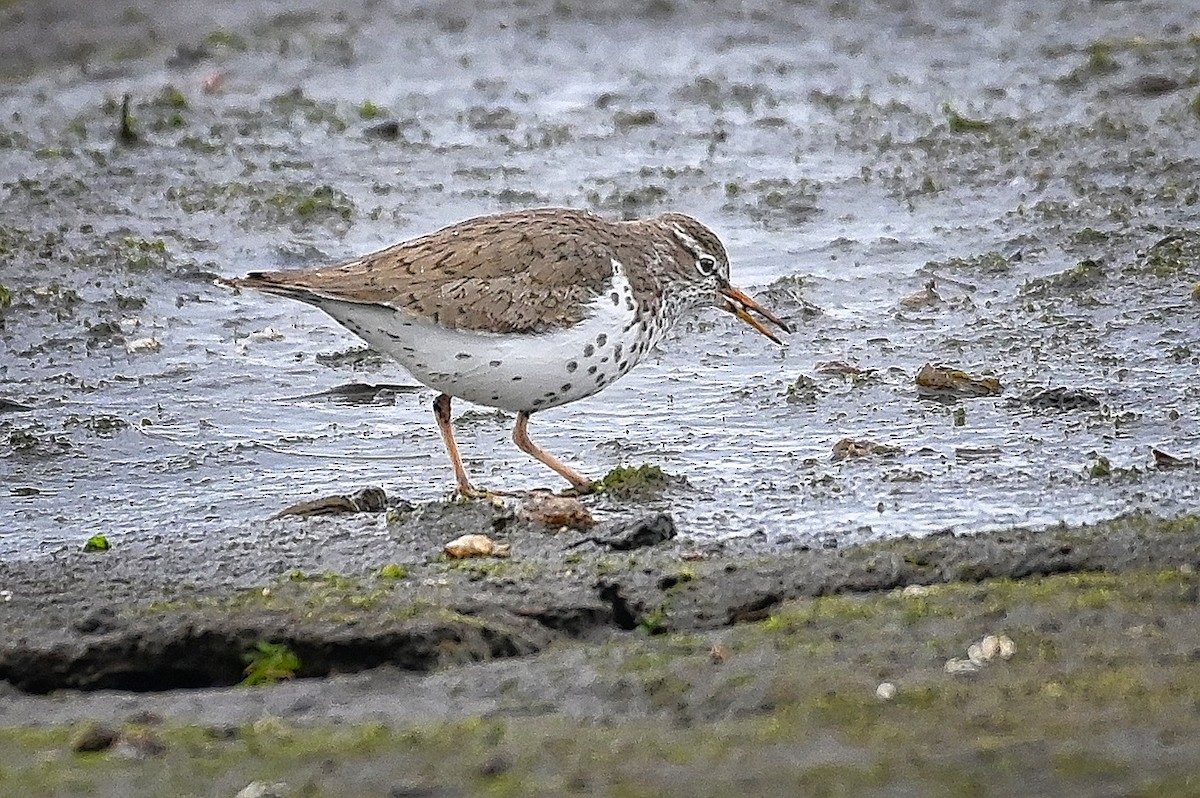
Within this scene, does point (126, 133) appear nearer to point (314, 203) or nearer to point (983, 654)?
point (314, 203)

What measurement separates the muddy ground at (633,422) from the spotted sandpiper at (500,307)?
21.7 inches

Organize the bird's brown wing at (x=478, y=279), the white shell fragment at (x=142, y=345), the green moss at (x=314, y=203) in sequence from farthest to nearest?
the green moss at (x=314, y=203)
the white shell fragment at (x=142, y=345)
the bird's brown wing at (x=478, y=279)

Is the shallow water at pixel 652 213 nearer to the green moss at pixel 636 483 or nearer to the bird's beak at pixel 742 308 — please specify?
the green moss at pixel 636 483

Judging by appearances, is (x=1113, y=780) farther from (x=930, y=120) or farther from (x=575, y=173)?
(x=930, y=120)

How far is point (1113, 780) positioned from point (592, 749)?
47.2 inches

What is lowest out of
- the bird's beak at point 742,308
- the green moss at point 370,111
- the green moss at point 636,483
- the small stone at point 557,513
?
the small stone at point 557,513

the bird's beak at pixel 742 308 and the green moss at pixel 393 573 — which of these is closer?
the green moss at pixel 393 573

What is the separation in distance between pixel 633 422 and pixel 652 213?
3.47m

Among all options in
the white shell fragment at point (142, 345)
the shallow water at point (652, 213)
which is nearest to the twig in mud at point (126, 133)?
the shallow water at point (652, 213)

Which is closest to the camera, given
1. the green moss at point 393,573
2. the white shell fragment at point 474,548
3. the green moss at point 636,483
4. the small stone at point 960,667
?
the small stone at point 960,667

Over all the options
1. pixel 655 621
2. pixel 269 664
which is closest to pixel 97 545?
pixel 269 664

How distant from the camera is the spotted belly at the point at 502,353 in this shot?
7.42 meters

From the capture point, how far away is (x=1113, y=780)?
4.17m

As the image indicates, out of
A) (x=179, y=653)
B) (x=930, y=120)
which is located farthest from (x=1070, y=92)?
(x=179, y=653)
